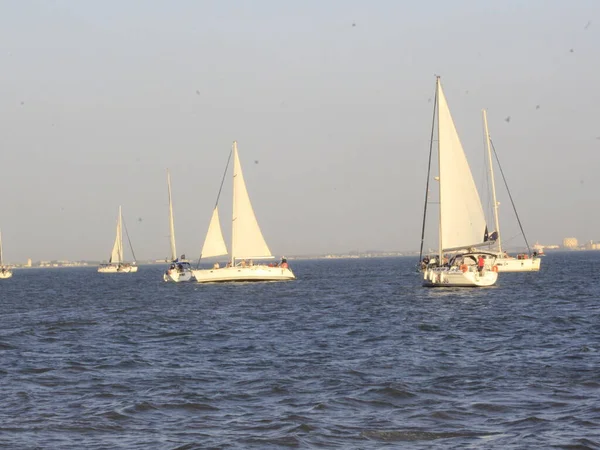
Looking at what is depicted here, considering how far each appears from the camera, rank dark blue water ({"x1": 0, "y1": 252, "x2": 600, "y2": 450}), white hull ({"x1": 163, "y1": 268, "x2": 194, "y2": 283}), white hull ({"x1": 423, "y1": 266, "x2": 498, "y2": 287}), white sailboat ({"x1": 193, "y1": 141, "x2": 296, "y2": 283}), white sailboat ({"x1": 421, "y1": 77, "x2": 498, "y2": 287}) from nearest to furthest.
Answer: dark blue water ({"x1": 0, "y1": 252, "x2": 600, "y2": 450}) → white hull ({"x1": 423, "y1": 266, "x2": 498, "y2": 287}) → white sailboat ({"x1": 421, "y1": 77, "x2": 498, "y2": 287}) → white sailboat ({"x1": 193, "y1": 141, "x2": 296, "y2": 283}) → white hull ({"x1": 163, "y1": 268, "x2": 194, "y2": 283})

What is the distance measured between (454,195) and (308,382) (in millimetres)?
36680

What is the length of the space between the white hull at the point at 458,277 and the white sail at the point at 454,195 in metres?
1.73

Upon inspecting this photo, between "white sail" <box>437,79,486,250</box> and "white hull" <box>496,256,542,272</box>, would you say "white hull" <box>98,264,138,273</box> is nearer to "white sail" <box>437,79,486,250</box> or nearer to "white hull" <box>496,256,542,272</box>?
"white hull" <box>496,256,542,272</box>

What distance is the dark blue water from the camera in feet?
50.8

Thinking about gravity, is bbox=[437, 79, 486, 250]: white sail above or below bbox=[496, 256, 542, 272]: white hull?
above

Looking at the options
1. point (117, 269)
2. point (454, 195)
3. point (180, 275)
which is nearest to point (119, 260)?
point (117, 269)

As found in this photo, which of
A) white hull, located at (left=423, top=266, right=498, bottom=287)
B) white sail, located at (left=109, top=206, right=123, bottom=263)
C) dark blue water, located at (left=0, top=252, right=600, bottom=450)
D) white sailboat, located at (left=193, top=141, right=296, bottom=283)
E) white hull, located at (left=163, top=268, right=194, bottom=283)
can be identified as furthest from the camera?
white sail, located at (left=109, top=206, right=123, bottom=263)

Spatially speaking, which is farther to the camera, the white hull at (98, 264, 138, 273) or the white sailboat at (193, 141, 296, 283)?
the white hull at (98, 264, 138, 273)

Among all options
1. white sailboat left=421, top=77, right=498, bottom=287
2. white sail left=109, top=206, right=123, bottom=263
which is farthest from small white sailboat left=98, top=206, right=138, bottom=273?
white sailboat left=421, top=77, right=498, bottom=287

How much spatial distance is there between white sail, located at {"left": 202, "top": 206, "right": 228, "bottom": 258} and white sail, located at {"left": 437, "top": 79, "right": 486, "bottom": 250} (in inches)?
1140

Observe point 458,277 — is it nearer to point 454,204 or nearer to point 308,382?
point 454,204

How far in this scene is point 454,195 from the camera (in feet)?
183

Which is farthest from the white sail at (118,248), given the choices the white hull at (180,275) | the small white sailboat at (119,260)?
the white hull at (180,275)

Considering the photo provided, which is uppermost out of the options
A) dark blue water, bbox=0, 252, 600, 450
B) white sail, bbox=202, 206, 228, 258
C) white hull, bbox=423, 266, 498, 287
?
white sail, bbox=202, 206, 228, 258
